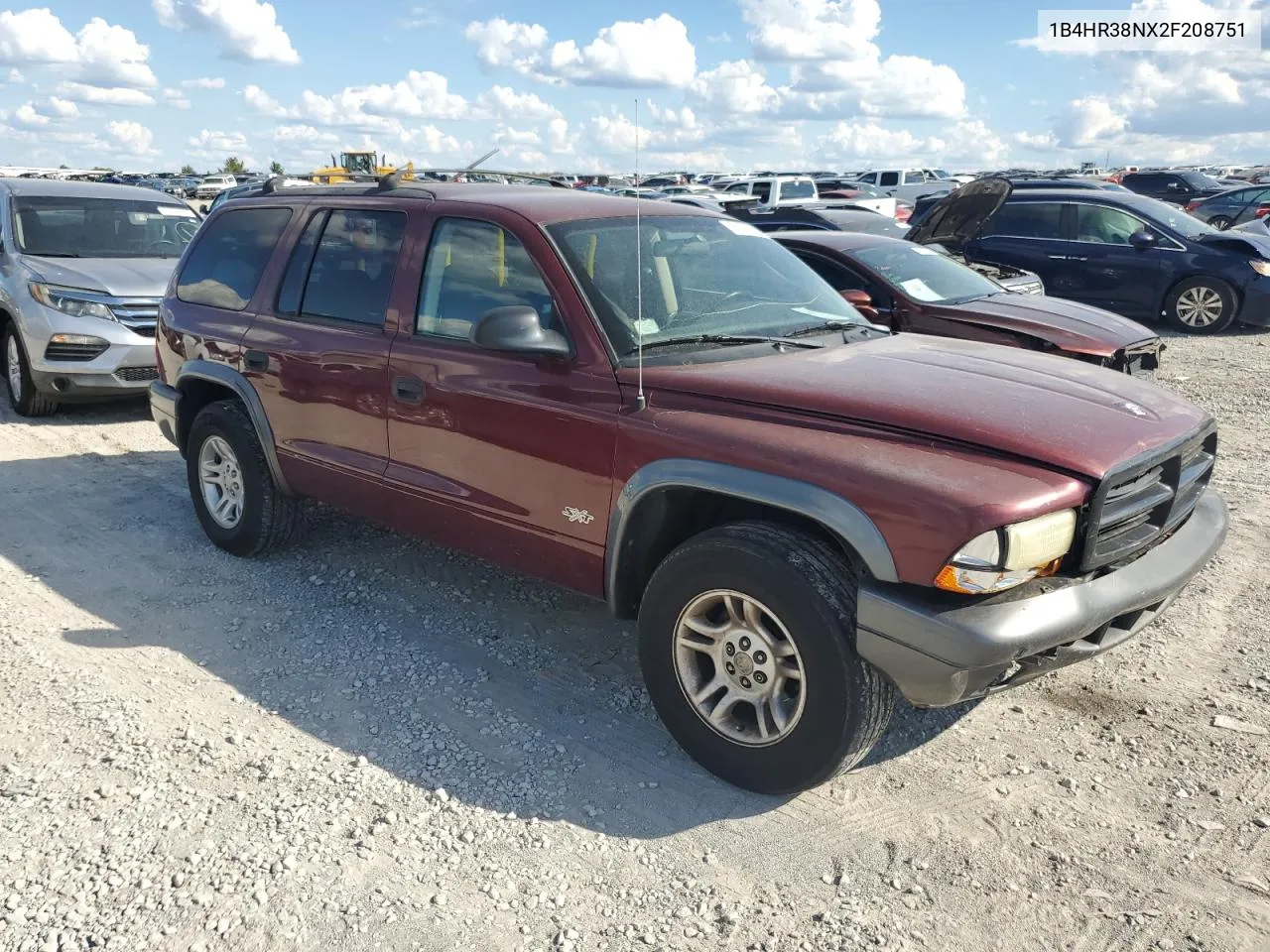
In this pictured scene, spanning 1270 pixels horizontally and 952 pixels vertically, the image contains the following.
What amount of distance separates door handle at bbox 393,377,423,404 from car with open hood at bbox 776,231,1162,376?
3868 millimetres

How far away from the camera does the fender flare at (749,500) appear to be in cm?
281

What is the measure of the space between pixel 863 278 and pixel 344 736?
5458mm

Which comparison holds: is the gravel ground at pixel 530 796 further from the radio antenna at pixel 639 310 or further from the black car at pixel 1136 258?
the black car at pixel 1136 258

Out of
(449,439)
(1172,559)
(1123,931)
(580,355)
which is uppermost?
(580,355)

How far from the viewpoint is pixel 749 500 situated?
3.11 m

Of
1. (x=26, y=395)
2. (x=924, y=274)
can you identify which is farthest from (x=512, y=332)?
(x=26, y=395)

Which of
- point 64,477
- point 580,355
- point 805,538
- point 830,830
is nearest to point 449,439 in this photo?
point 580,355

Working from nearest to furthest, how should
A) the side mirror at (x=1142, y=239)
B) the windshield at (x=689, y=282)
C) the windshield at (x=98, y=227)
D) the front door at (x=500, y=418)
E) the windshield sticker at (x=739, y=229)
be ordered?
the front door at (x=500, y=418), the windshield at (x=689, y=282), the windshield sticker at (x=739, y=229), the windshield at (x=98, y=227), the side mirror at (x=1142, y=239)

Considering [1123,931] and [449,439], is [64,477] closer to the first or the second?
[449,439]

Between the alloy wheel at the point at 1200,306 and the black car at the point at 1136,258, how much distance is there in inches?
0.4

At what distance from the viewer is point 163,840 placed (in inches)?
119

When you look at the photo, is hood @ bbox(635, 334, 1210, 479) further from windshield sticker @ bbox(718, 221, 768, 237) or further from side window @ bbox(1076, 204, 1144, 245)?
side window @ bbox(1076, 204, 1144, 245)

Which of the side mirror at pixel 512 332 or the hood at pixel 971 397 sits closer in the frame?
the hood at pixel 971 397

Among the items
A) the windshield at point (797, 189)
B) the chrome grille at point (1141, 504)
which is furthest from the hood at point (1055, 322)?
the windshield at point (797, 189)
